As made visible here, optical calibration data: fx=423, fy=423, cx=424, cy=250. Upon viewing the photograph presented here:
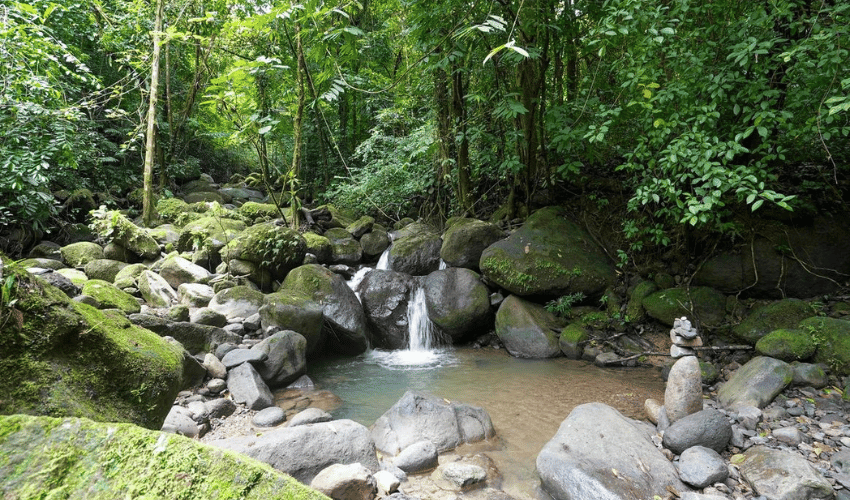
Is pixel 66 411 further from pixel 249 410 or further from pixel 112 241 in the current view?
pixel 112 241

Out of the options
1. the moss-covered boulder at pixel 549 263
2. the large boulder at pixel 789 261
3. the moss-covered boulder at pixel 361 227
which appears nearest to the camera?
the large boulder at pixel 789 261

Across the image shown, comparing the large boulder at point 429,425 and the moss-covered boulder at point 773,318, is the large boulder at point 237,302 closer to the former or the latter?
the large boulder at point 429,425

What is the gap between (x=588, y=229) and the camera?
8.59m

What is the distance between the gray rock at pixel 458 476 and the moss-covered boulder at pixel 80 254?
8.22 meters

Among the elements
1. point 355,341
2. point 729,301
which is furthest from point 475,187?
point 729,301

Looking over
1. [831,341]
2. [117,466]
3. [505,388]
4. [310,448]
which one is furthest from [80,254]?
[831,341]

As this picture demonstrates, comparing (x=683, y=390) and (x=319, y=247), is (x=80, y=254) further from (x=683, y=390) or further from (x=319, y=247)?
(x=683, y=390)

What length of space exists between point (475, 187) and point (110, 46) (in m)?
10.5

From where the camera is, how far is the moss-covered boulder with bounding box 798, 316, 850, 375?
467 centimetres

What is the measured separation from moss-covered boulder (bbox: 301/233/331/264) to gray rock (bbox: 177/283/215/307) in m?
2.39

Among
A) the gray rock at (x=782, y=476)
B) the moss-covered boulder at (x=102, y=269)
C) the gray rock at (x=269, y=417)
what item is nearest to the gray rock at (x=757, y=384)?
the gray rock at (x=782, y=476)

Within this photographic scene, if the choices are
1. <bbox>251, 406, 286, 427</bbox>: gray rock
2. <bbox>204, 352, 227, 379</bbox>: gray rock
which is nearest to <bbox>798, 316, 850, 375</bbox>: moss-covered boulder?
<bbox>251, 406, 286, 427</bbox>: gray rock

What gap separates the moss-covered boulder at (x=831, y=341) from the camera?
4668 millimetres

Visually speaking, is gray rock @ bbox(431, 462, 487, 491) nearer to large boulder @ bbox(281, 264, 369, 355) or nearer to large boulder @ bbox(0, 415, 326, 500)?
large boulder @ bbox(0, 415, 326, 500)
